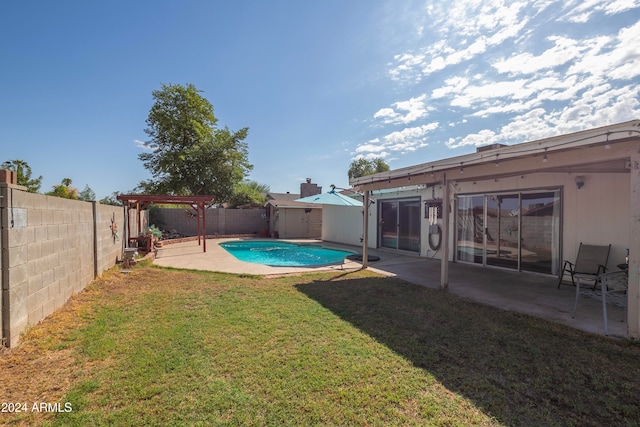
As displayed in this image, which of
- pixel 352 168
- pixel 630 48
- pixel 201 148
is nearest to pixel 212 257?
pixel 630 48

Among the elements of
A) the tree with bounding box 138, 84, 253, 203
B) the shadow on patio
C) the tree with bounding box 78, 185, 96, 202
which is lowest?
the shadow on patio

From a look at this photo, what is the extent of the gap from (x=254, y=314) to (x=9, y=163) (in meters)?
14.9

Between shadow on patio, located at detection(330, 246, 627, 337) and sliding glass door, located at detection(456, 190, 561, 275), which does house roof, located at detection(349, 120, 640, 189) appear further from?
shadow on patio, located at detection(330, 246, 627, 337)

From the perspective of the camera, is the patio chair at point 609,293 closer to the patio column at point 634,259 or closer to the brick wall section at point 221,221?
the patio column at point 634,259

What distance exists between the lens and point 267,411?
2.18 meters

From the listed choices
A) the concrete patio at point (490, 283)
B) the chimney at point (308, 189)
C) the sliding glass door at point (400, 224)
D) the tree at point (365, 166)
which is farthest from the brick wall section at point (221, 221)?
the tree at point (365, 166)

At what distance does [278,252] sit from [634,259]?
12.4 meters

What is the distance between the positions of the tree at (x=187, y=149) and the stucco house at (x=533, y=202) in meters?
16.5

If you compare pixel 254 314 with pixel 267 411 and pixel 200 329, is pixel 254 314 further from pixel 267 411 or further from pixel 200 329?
pixel 267 411

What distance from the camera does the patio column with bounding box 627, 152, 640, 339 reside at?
343 centimetres

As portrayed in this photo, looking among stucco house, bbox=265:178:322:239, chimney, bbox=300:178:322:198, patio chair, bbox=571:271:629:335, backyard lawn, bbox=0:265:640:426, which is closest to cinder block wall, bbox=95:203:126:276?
backyard lawn, bbox=0:265:640:426

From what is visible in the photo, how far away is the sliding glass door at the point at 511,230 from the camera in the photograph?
7055mm

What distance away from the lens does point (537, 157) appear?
4375mm

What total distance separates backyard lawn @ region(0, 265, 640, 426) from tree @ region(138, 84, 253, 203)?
18.7 metres
